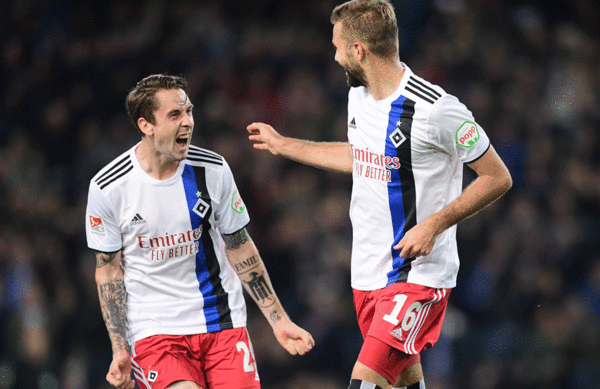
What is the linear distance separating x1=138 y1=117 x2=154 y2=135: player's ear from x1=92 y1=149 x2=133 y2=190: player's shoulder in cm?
17

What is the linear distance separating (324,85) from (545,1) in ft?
12.1

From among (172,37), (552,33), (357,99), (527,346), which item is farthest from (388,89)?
(552,33)

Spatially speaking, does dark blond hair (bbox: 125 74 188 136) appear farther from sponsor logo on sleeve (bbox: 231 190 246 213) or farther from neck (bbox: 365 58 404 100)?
neck (bbox: 365 58 404 100)

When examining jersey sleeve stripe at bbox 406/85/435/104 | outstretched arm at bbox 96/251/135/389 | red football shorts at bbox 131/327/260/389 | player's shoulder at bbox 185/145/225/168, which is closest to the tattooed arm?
red football shorts at bbox 131/327/260/389

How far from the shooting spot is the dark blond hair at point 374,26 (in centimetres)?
358

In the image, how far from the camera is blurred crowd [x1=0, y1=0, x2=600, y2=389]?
719cm

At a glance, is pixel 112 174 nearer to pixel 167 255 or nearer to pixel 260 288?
pixel 167 255

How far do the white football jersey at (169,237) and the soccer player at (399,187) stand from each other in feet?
2.48

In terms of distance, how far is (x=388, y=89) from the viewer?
144 inches

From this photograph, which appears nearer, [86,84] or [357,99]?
[357,99]

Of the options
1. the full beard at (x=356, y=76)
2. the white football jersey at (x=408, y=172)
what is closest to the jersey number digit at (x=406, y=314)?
the white football jersey at (x=408, y=172)

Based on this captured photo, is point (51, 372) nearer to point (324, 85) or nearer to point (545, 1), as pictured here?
point (324, 85)

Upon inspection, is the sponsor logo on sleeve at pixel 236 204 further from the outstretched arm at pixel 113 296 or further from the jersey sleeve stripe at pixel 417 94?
the jersey sleeve stripe at pixel 417 94

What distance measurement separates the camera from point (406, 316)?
353 cm
